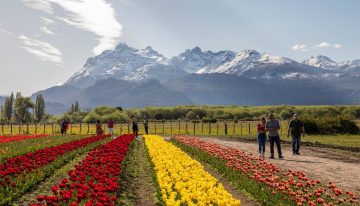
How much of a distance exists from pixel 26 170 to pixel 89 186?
464 centimetres

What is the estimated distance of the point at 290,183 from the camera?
14.1 meters

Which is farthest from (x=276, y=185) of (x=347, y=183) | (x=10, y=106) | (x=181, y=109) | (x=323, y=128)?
(x=10, y=106)

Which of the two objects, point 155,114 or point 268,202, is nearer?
point 268,202

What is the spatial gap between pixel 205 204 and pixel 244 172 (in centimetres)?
695

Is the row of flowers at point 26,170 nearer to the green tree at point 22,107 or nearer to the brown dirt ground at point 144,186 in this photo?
the brown dirt ground at point 144,186

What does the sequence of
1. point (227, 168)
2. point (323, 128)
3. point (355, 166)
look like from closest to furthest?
1. point (227, 168)
2. point (355, 166)
3. point (323, 128)

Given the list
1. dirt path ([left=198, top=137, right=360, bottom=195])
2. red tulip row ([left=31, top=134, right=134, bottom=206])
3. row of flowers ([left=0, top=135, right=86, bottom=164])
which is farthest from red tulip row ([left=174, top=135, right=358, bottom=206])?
row of flowers ([left=0, top=135, right=86, bottom=164])

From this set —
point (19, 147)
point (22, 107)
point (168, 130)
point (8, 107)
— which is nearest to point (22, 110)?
point (22, 107)

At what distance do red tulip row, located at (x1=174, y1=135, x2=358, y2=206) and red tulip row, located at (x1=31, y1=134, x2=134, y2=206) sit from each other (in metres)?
4.77

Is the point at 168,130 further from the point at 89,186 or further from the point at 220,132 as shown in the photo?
the point at 89,186

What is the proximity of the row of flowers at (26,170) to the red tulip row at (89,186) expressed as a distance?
0.98m

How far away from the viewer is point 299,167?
22.4 meters

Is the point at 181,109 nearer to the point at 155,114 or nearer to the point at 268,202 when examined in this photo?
the point at 155,114

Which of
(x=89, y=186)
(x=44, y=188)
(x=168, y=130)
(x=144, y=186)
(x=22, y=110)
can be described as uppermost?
(x=22, y=110)
